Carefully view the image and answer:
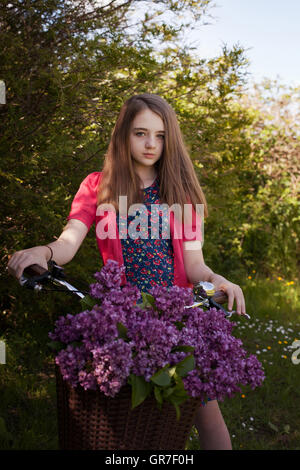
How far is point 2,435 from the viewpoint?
2.42 metres

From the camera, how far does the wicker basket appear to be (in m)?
1.20

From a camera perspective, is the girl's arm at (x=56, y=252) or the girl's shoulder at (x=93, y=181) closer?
the girl's arm at (x=56, y=252)

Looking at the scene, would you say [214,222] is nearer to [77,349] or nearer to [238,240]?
[238,240]

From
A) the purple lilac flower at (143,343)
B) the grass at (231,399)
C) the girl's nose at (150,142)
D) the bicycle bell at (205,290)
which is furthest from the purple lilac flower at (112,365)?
the grass at (231,399)

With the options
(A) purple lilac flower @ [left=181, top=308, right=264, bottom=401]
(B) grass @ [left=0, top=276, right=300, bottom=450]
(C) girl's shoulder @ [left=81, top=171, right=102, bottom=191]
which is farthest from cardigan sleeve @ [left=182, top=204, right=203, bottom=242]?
(B) grass @ [left=0, top=276, right=300, bottom=450]

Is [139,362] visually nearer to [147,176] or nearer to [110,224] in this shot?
[110,224]

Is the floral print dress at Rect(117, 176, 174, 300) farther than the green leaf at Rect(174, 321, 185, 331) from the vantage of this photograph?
Yes

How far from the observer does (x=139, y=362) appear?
44.9 inches

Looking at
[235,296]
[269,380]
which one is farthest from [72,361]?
[269,380]

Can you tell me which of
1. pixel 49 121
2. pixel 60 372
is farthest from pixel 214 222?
pixel 60 372

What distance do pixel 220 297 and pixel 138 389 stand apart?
545 millimetres

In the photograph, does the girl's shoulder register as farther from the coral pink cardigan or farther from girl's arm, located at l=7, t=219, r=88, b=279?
girl's arm, located at l=7, t=219, r=88, b=279

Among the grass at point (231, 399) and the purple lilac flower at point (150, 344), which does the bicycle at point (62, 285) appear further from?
the grass at point (231, 399)

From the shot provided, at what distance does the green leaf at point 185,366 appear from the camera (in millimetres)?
1190
